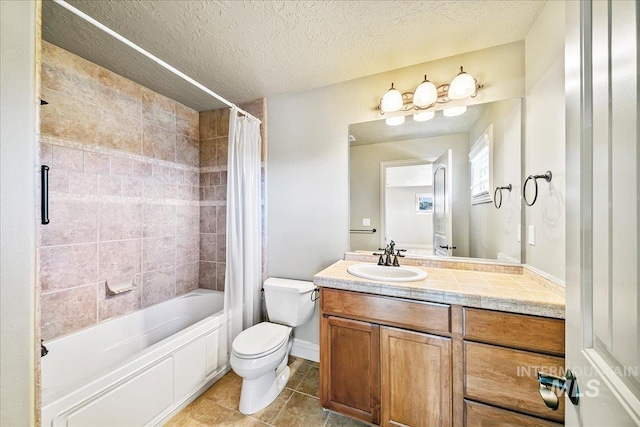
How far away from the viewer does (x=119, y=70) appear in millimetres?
1803

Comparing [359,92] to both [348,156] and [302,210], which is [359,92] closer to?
[348,156]

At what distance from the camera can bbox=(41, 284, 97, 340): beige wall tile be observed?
1.49 metres

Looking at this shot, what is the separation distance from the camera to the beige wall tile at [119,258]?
1.77 metres

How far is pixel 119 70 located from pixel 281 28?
54.6 inches

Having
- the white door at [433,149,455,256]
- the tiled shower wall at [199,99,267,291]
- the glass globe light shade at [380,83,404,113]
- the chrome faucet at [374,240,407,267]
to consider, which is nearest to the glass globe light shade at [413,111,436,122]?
the glass globe light shade at [380,83,404,113]

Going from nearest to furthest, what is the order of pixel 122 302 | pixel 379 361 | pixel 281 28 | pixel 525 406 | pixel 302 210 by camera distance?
1. pixel 525 406
2. pixel 379 361
3. pixel 281 28
4. pixel 122 302
5. pixel 302 210

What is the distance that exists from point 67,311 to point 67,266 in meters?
0.31

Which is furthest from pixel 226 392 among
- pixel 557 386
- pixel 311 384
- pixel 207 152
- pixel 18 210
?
pixel 207 152

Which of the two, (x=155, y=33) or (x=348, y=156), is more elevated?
(x=155, y=33)

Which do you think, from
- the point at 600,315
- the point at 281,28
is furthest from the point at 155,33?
the point at 600,315

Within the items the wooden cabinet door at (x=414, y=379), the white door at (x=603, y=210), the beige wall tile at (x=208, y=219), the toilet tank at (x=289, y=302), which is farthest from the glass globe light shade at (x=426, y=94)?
the beige wall tile at (x=208, y=219)

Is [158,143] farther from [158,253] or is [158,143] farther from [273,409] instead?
[273,409]

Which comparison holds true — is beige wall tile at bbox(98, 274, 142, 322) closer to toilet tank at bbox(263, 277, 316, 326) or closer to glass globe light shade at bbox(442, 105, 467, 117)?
toilet tank at bbox(263, 277, 316, 326)

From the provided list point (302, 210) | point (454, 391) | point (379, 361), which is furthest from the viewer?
point (302, 210)
